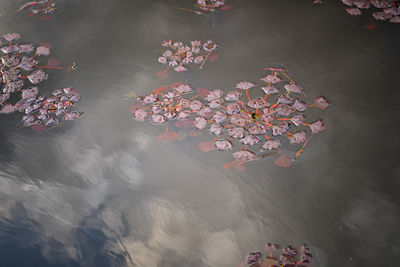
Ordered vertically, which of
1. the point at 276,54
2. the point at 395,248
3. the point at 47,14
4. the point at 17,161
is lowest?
the point at 17,161

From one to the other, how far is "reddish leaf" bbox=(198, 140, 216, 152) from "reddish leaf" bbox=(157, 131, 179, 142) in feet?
0.55

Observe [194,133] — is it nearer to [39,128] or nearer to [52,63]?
[39,128]

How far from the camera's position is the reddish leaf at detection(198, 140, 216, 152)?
5.79ft

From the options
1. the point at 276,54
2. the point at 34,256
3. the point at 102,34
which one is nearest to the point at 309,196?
the point at 276,54

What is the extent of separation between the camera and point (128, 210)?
160 cm

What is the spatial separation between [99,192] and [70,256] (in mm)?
351

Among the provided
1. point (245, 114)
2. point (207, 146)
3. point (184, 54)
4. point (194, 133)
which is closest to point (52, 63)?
point (184, 54)

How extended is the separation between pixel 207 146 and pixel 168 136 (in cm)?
26

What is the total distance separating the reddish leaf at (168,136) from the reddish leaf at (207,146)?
17 cm

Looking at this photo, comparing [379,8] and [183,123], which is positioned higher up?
[379,8]

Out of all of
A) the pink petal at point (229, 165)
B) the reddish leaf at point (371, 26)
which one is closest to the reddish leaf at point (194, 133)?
the pink petal at point (229, 165)

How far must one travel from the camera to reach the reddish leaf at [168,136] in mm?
1840

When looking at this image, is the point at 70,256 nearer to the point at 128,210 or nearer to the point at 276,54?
the point at 128,210

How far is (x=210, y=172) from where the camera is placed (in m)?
1.68
